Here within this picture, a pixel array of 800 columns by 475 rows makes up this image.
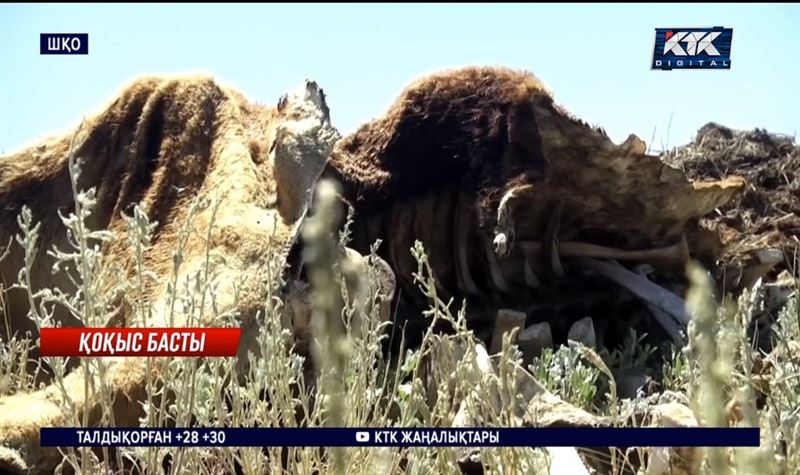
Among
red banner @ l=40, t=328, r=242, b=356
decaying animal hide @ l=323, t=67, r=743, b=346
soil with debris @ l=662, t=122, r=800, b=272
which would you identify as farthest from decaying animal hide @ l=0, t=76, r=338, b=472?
soil with debris @ l=662, t=122, r=800, b=272

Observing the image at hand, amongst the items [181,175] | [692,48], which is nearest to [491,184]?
[181,175]

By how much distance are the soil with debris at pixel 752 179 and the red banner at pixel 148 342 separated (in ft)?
13.3

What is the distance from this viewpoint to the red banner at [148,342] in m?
2.39

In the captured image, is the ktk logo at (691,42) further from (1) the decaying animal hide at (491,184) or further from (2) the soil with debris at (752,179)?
(2) the soil with debris at (752,179)

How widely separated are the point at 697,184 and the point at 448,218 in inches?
57.7

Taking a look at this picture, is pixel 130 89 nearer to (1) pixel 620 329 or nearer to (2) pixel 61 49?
(2) pixel 61 49

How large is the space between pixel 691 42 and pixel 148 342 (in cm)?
201

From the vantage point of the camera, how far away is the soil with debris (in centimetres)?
613

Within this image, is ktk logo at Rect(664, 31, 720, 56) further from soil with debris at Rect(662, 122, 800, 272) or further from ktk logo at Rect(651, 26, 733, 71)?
soil with debris at Rect(662, 122, 800, 272)

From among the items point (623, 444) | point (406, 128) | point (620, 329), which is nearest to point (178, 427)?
point (623, 444)

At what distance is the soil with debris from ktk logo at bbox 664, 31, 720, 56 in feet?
9.11

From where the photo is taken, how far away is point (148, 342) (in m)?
2.46

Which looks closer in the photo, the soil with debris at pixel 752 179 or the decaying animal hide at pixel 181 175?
the decaying animal hide at pixel 181 175

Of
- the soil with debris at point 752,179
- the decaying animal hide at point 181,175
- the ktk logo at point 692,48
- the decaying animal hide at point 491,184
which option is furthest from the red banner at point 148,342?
the soil with debris at point 752,179
